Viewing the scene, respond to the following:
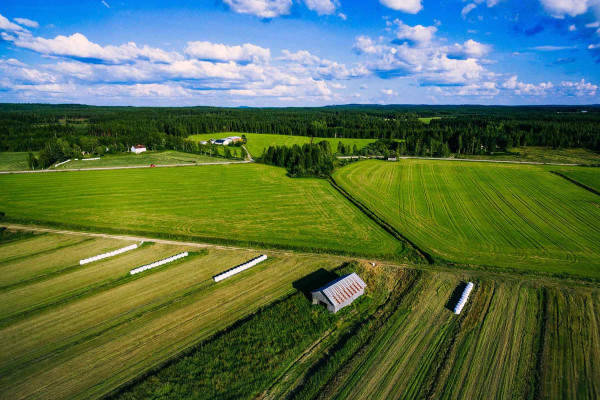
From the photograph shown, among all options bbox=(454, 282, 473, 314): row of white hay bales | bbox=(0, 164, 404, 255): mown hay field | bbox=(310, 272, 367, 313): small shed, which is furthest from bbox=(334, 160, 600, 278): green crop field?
bbox=(310, 272, 367, 313): small shed

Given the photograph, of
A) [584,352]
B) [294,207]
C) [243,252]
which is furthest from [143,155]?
[584,352]

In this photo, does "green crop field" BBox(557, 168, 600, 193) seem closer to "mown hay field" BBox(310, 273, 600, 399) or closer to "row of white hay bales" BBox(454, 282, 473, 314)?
"mown hay field" BBox(310, 273, 600, 399)

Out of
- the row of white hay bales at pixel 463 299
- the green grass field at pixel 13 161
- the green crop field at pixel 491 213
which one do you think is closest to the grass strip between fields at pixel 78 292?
the row of white hay bales at pixel 463 299

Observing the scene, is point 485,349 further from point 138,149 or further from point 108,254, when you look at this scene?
point 138,149

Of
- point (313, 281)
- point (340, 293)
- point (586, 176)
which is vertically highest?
point (586, 176)

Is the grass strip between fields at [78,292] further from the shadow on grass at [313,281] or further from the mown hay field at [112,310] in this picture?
the shadow on grass at [313,281]

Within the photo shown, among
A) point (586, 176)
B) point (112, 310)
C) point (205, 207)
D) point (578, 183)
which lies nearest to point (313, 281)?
point (112, 310)

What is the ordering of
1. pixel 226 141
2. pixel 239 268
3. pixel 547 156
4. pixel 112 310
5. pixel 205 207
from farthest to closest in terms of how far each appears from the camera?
pixel 226 141
pixel 547 156
pixel 205 207
pixel 239 268
pixel 112 310
